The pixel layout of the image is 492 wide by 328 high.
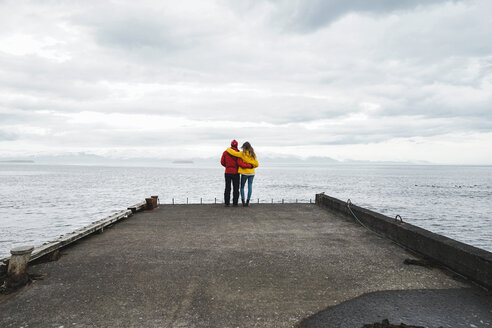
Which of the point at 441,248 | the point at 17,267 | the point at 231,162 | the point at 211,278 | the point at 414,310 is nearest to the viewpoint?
the point at 414,310

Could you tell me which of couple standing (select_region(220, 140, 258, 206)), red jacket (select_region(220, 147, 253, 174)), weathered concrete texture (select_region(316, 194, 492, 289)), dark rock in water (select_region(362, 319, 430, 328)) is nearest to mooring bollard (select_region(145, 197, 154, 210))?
couple standing (select_region(220, 140, 258, 206))

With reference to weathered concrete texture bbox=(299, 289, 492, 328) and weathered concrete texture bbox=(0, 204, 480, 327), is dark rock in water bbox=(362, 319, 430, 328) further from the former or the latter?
weathered concrete texture bbox=(0, 204, 480, 327)

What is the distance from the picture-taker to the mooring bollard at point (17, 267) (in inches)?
139

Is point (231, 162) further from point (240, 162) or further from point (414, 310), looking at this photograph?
point (414, 310)

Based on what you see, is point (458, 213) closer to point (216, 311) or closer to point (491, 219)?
point (491, 219)

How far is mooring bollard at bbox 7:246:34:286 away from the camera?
3537 millimetres

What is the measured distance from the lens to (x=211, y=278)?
12.5 ft

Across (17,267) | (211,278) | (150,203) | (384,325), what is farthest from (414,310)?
(150,203)

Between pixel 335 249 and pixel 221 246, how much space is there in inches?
77.7

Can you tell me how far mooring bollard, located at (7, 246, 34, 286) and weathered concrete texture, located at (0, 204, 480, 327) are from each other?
0.57 ft

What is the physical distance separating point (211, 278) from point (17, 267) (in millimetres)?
2343

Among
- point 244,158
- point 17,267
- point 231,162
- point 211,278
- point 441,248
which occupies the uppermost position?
point 244,158

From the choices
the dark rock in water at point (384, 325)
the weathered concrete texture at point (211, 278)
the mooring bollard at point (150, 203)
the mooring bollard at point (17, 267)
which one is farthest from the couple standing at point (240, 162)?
the dark rock in water at point (384, 325)

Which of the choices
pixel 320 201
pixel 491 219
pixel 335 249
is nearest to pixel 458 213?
pixel 491 219
